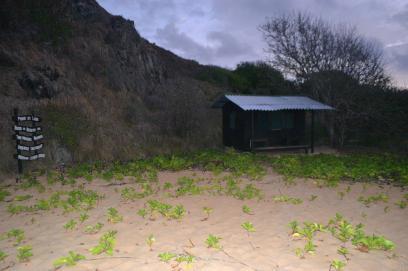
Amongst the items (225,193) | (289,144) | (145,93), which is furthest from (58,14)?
(225,193)

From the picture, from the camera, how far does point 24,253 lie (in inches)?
193

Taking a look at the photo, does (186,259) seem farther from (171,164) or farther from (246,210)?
(171,164)

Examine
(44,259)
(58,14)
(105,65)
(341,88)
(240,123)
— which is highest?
(58,14)

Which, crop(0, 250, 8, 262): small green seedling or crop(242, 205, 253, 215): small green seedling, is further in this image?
crop(242, 205, 253, 215): small green seedling

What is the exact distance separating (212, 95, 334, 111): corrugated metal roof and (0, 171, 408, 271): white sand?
7400 mm

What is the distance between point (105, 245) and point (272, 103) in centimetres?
1243

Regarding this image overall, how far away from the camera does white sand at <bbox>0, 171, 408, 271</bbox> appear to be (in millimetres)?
4617

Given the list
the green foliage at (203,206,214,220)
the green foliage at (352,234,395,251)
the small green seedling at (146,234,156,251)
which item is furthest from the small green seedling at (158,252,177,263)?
the green foliage at (352,234,395,251)

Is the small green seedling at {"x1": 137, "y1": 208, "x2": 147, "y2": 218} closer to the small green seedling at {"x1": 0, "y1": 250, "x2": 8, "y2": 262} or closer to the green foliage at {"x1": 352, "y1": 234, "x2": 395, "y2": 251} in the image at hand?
the small green seedling at {"x1": 0, "y1": 250, "x2": 8, "y2": 262}

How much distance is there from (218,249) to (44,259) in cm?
232

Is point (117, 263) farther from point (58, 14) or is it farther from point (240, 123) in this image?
point (58, 14)

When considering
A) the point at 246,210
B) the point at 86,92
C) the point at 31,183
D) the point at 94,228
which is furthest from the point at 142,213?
the point at 86,92

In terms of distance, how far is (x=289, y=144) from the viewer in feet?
59.3

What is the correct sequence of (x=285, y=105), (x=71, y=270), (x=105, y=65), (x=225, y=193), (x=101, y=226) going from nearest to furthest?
(x=71, y=270) < (x=101, y=226) < (x=225, y=193) < (x=285, y=105) < (x=105, y=65)
